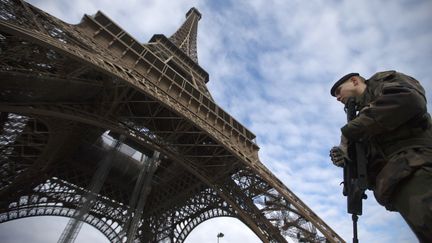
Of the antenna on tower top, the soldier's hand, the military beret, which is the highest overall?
the antenna on tower top

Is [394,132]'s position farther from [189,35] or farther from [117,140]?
[189,35]

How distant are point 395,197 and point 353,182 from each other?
357 mm

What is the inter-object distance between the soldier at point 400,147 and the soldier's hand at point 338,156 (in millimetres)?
188

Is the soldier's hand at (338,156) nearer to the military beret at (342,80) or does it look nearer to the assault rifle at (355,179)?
the assault rifle at (355,179)

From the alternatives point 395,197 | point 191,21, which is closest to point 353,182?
point 395,197

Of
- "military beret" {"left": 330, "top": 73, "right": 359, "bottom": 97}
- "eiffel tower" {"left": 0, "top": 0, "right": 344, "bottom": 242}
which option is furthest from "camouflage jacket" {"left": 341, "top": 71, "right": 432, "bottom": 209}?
"eiffel tower" {"left": 0, "top": 0, "right": 344, "bottom": 242}

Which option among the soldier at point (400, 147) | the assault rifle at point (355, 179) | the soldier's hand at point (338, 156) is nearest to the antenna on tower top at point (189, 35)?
the soldier's hand at point (338, 156)

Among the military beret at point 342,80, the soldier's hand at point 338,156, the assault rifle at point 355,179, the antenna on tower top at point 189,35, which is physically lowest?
the assault rifle at point 355,179

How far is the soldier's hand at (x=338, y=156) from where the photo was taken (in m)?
2.53

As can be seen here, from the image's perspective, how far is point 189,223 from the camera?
24.2 m

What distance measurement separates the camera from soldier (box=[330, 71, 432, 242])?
190cm

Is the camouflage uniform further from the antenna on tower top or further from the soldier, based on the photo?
the antenna on tower top

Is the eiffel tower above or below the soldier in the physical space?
above

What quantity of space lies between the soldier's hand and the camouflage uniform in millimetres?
196
